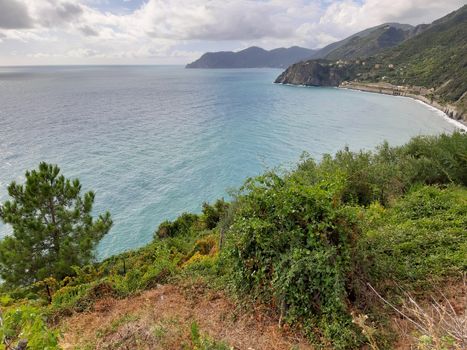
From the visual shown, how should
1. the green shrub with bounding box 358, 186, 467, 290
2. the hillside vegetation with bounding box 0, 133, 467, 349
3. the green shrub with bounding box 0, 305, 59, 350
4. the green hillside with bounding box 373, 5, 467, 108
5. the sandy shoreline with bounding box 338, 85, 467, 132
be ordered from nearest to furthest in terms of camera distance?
the green shrub with bounding box 0, 305, 59, 350 < the hillside vegetation with bounding box 0, 133, 467, 349 < the green shrub with bounding box 358, 186, 467, 290 < the sandy shoreline with bounding box 338, 85, 467, 132 < the green hillside with bounding box 373, 5, 467, 108

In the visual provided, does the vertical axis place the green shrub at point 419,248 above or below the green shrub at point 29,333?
below

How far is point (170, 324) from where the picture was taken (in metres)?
6.91

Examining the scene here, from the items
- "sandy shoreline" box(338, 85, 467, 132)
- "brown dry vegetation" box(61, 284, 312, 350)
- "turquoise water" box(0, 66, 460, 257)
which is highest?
"brown dry vegetation" box(61, 284, 312, 350)

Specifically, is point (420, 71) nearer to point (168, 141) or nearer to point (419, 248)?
point (168, 141)

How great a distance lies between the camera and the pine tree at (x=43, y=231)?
14984mm

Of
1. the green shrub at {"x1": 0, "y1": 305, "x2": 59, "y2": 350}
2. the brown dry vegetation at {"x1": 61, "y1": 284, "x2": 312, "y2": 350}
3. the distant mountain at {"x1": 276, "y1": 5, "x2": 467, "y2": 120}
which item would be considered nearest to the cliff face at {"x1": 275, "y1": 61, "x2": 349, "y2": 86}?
the distant mountain at {"x1": 276, "y1": 5, "x2": 467, "y2": 120}

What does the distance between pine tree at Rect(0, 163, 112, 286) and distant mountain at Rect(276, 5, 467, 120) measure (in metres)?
74.1

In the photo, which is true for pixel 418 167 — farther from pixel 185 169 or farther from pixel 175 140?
pixel 175 140

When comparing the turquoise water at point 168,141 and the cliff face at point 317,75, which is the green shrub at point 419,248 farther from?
the cliff face at point 317,75

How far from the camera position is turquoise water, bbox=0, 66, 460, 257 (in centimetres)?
3300

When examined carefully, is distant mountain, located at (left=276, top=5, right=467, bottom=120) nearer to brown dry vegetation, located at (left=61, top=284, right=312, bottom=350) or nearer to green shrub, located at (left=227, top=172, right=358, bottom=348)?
green shrub, located at (left=227, top=172, right=358, bottom=348)

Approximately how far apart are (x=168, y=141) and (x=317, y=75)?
122 m

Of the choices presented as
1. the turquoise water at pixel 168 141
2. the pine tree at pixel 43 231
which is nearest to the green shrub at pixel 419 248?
the pine tree at pixel 43 231

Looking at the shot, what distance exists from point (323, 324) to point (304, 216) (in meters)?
2.09
